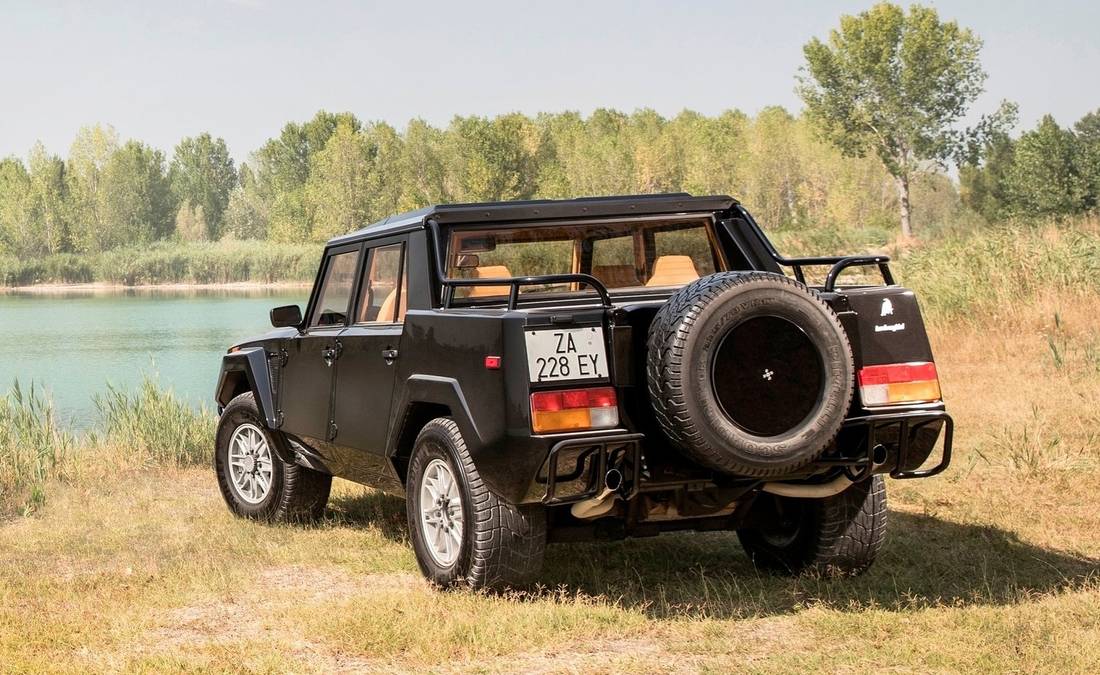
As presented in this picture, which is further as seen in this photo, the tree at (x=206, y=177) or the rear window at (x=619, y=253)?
the tree at (x=206, y=177)

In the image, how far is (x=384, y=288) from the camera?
668cm

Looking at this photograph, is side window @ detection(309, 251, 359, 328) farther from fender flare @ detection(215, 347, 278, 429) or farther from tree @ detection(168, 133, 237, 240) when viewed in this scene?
tree @ detection(168, 133, 237, 240)

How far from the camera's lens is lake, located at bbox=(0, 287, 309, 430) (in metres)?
24.9

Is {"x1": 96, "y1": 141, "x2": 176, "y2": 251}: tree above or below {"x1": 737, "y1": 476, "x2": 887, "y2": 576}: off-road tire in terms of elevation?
above

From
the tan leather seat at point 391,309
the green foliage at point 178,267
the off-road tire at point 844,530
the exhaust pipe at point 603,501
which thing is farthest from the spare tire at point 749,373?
the green foliage at point 178,267

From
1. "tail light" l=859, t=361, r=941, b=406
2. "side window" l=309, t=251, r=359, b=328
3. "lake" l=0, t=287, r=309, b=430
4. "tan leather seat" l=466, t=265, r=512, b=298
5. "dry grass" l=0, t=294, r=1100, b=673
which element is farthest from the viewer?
"lake" l=0, t=287, r=309, b=430

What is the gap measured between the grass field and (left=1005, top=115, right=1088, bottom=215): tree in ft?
169

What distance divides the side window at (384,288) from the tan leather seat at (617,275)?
3.31ft

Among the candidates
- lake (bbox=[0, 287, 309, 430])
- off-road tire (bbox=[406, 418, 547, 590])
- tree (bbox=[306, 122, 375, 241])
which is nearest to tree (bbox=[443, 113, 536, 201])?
tree (bbox=[306, 122, 375, 241])

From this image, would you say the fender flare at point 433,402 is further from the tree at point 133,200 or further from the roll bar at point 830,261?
the tree at point 133,200

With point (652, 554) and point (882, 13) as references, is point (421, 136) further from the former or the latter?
point (652, 554)

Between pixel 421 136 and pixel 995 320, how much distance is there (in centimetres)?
7445

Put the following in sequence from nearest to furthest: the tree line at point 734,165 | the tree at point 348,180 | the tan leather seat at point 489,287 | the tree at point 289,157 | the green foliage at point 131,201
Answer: the tan leather seat at point 489,287
the tree line at point 734,165
the tree at point 348,180
the green foliage at point 131,201
the tree at point 289,157

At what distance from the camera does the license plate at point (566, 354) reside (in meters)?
4.89
